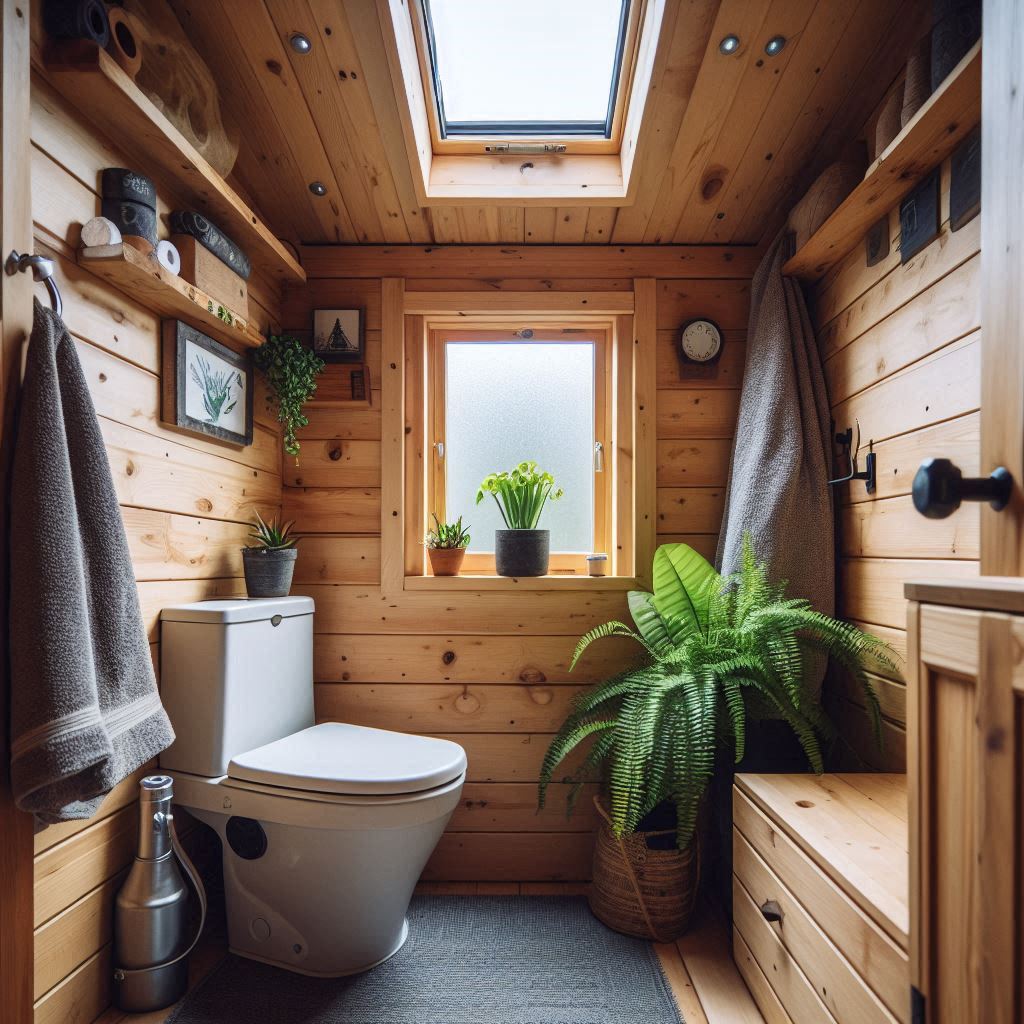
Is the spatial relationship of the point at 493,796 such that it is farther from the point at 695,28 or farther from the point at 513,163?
the point at 695,28

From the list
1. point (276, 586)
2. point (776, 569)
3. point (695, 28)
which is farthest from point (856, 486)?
point (276, 586)

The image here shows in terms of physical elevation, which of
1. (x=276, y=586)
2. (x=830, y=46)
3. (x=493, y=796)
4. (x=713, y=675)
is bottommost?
(x=493, y=796)

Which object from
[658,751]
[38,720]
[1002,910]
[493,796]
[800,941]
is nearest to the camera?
[1002,910]

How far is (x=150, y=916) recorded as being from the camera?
4.49 feet

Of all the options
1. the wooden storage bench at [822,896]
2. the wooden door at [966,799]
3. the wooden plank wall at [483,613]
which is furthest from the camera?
the wooden plank wall at [483,613]

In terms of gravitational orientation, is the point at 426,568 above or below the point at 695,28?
below

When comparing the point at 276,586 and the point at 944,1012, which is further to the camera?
the point at 276,586

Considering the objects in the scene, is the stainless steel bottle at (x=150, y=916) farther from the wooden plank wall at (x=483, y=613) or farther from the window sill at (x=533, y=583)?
the window sill at (x=533, y=583)

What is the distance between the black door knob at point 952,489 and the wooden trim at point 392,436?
1.62 metres

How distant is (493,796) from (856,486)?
1345 millimetres

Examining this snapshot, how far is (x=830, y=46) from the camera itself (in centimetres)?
138

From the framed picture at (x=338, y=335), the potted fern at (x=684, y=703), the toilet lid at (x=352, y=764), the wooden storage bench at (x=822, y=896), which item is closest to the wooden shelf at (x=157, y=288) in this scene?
the framed picture at (x=338, y=335)

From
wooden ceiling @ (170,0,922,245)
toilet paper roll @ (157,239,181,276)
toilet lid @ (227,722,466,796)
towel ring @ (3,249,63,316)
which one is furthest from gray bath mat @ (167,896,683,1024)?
wooden ceiling @ (170,0,922,245)

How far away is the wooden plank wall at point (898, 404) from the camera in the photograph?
4.04 ft
